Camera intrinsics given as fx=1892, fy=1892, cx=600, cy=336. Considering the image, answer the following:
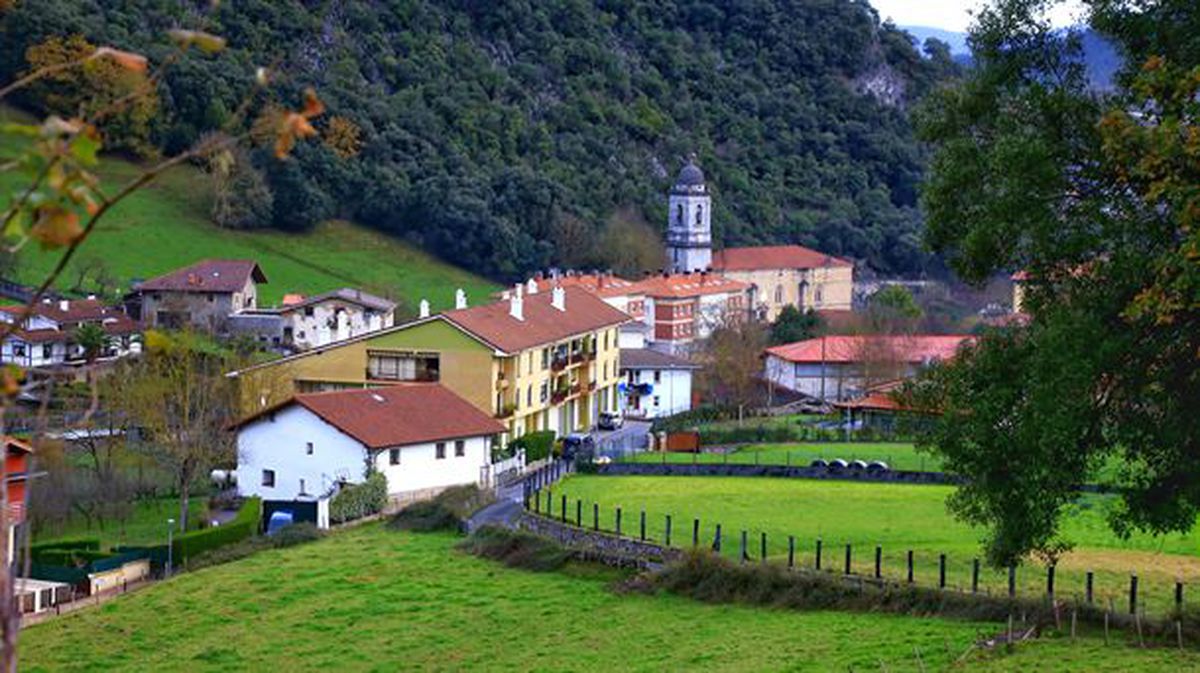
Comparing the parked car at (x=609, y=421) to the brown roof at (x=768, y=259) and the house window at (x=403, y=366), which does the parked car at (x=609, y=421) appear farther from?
the brown roof at (x=768, y=259)

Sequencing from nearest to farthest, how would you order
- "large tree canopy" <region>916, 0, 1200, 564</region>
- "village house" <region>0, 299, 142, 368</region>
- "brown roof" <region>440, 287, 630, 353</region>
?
"large tree canopy" <region>916, 0, 1200, 564</region> → "brown roof" <region>440, 287, 630, 353</region> → "village house" <region>0, 299, 142, 368</region>

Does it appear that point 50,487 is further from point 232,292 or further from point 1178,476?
point 232,292

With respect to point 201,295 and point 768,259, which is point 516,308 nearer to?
point 201,295

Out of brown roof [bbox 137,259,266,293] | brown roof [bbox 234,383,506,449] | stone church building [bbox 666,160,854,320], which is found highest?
stone church building [bbox 666,160,854,320]

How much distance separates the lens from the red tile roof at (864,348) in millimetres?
80000

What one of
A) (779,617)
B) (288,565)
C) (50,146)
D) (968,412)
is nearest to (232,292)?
(288,565)

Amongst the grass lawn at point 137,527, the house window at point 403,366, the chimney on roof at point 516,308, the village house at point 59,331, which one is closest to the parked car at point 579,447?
the chimney on roof at point 516,308

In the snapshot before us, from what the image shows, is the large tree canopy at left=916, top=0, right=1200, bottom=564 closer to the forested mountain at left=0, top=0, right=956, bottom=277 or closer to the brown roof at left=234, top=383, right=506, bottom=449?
the brown roof at left=234, top=383, right=506, bottom=449

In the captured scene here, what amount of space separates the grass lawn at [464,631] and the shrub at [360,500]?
6767 mm

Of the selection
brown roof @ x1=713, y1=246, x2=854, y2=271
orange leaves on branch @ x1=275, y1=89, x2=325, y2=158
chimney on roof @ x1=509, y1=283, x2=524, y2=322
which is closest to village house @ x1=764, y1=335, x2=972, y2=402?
chimney on roof @ x1=509, y1=283, x2=524, y2=322

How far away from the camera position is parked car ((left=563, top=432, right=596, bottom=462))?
5492cm

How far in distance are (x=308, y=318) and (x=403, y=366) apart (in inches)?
974

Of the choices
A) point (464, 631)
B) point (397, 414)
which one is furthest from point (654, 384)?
point (464, 631)

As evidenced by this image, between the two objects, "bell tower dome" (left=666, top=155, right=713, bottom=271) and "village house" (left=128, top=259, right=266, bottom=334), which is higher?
"bell tower dome" (left=666, top=155, right=713, bottom=271)
